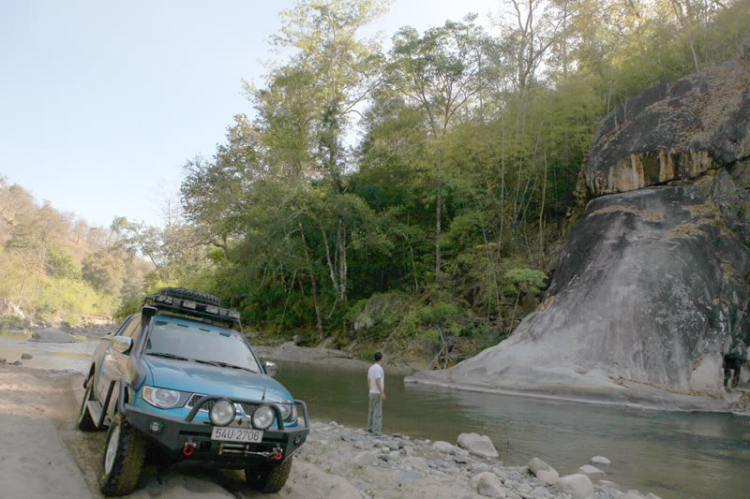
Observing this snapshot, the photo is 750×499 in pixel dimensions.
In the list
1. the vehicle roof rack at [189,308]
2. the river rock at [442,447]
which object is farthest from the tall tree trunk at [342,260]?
the vehicle roof rack at [189,308]

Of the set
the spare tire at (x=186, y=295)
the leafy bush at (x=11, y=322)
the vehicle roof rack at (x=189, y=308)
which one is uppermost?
the spare tire at (x=186, y=295)

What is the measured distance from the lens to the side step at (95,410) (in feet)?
18.4

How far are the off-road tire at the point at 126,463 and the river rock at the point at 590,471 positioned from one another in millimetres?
6083

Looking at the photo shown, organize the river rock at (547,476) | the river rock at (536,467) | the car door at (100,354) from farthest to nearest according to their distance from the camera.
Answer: the river rock at (536,467) → the river rock at (547,476) → the car door at (100,354)

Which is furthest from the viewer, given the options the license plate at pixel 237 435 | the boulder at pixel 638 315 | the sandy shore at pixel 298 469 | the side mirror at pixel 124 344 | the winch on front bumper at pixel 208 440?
the boulder at pixel 638 315

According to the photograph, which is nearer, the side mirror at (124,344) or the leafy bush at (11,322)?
the side mirror at (124,344)

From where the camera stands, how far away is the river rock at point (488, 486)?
18.5 feet

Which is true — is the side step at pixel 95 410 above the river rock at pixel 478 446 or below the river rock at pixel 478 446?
above

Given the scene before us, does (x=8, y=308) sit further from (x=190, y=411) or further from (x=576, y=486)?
(x=576, y=486)

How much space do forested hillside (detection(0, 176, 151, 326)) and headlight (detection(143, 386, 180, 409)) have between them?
41941 mm

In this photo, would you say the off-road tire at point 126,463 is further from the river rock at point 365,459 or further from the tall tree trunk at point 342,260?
the tall tree trunk at point 342,260

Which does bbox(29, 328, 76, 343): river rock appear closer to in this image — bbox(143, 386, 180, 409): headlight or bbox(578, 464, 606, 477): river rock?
bbox(143, 386, 180, 409): headlight

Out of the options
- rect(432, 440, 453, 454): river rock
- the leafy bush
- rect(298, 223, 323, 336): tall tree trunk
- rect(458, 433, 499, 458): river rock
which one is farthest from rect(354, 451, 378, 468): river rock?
the leafy bush

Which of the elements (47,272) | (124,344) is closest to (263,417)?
(124,344)
